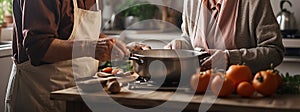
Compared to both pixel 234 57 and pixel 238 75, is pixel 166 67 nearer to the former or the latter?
pixel 238 75

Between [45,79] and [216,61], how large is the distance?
68 cm

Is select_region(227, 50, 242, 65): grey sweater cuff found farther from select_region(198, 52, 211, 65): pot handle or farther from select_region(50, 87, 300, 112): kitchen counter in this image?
select_region(50, 87, 300, 112): kitchen counter

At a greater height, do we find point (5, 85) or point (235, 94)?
point (235, 94)

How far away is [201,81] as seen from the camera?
155 cm

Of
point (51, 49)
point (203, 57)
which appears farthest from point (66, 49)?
point (203, 57)

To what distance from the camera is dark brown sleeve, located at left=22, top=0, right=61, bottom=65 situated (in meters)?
1.77

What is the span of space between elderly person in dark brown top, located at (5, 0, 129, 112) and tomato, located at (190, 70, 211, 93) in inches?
13.4

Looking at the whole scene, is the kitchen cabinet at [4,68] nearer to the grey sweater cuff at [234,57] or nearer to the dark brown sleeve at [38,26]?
the dark brown sleeve at [38,26]

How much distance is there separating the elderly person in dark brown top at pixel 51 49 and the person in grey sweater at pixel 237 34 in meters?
0.38

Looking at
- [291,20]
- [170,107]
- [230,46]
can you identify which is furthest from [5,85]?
[291,20]

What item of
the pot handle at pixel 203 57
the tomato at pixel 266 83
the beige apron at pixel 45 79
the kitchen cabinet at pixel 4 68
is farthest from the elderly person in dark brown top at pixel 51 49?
the kitchen cabinet at pixel 4 68

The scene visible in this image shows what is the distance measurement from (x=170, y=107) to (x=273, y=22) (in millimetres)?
707

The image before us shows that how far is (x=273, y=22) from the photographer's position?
195 centimetres

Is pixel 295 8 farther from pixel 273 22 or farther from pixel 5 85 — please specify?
pixel 5 85
